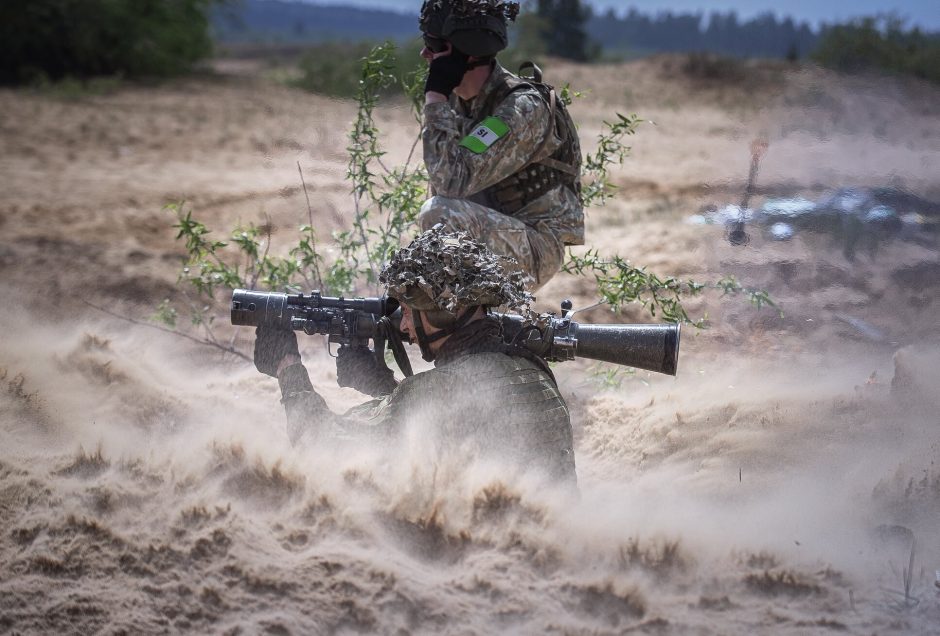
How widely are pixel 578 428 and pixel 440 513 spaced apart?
4.96ft

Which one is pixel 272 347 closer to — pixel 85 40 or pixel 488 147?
pixel 488 147

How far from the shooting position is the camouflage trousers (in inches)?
156

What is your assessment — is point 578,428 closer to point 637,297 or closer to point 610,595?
point 637,297

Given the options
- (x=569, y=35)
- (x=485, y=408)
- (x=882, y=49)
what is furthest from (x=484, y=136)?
(x=569, y=35)

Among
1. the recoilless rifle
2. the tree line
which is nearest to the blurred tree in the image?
the tree line

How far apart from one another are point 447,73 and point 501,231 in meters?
0.73

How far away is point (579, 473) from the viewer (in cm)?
378

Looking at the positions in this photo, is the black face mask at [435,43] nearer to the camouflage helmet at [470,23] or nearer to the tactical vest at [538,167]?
the camouflage helmet at [470,23]

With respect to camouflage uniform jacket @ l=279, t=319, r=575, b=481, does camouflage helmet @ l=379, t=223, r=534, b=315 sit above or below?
above

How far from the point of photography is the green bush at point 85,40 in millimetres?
16047

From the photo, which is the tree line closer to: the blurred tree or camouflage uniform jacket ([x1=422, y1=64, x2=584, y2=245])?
the blurred tree

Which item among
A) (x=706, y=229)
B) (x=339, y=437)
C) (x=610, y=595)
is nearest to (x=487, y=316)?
(x=339, y=437)

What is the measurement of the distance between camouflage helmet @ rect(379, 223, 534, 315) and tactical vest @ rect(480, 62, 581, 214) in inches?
45.1

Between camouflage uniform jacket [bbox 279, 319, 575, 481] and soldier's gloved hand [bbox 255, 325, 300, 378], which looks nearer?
camouflage uniform jacket [bbox 279, 319, 575, 481]
